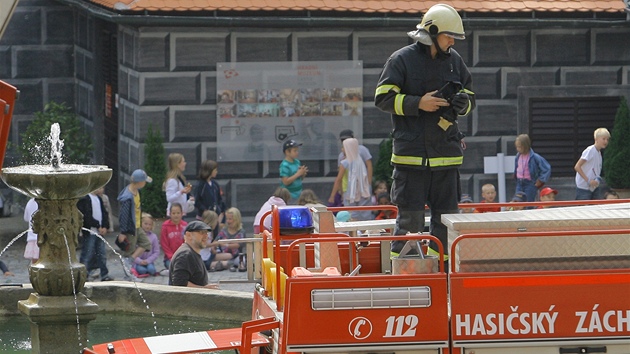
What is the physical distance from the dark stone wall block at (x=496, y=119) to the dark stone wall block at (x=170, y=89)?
395 centimetres

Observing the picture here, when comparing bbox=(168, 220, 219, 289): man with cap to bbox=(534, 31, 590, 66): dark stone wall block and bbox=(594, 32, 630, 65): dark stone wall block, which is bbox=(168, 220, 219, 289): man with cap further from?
bbox=(594, 32, 630, 65): dark stone wall block

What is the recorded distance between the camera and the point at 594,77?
20.1m

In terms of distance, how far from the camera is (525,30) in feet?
65.0

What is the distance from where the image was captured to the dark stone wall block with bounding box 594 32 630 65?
20.0m

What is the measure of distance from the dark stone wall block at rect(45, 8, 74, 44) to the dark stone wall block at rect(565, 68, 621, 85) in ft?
26.5

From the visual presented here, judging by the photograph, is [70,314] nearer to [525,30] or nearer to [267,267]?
[267,267]

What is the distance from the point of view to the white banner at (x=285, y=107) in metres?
19.1

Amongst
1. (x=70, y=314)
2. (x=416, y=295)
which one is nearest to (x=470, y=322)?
(x=416, y=295)

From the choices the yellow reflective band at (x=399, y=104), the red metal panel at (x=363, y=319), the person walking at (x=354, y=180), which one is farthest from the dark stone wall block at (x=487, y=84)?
the red metal panel at (x=363, y=319)

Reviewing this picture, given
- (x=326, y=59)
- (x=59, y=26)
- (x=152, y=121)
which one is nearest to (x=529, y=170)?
(x=326, y=59)

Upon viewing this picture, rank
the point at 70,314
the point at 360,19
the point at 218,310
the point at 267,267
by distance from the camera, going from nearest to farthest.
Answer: the point at 267,267 < the point at 70,314 < the point at 218,310 < the point at 360,19

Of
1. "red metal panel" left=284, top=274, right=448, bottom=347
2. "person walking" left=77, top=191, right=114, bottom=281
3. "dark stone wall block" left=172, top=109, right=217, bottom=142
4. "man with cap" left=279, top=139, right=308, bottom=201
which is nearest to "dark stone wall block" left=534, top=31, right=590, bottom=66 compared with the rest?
"man with cap" left=279, top=139, right=308, bottom=201

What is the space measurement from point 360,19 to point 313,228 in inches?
387

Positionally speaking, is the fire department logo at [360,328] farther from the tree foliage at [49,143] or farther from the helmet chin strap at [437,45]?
the tree foliage at [49,143]
